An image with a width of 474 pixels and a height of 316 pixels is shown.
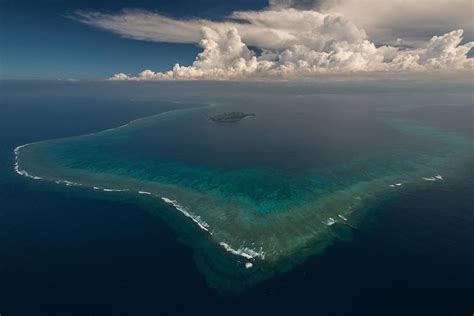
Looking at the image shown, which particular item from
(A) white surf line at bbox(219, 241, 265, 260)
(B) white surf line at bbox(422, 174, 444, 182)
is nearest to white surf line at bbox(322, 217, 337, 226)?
(A) white surf line at bbox(219, 241, 265, 260)

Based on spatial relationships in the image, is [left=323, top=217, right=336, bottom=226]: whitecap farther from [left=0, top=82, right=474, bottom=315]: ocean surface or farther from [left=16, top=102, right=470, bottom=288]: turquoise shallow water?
[left=0, top=82, right=474, bottom=315]: ocean surface

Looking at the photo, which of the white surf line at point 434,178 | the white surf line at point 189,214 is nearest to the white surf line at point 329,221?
the white surf line at point 189,214

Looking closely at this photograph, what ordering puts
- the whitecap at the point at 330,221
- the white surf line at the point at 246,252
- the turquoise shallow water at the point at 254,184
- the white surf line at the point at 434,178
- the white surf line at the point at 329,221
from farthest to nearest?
1. the white surf line at the point at 434,178
2. the whitecap at the point at 330,221
3. the white surf line at the point at 329,221
4. the turquoise shallow water at the point at 254,184
5. the white surf line at the point at 246,252

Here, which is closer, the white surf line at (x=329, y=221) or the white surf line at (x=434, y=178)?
the white surf line at (x=329, y=221)

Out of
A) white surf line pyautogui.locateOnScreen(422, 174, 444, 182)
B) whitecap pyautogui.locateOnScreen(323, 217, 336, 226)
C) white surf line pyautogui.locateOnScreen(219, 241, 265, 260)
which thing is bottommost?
white surf line pyautogui.locateOnScreen(422, 174, 444, 182)

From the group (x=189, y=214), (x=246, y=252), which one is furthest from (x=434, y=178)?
(x=189, y=214)

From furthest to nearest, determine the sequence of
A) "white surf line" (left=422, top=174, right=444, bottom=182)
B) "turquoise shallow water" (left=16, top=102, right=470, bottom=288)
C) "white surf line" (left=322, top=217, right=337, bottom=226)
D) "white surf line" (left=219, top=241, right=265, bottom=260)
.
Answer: "white surf line" (left=422, top=174, right=444, bottom=182) → "white surf line" (left=322, top=217, right=337, bottom=226) → "turquoise shallow water" (left=16, top=102, right=470, bottom=288) → "white surf line" (left=219, top=241, right=265, bottom=260)

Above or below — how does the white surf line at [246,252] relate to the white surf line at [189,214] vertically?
below

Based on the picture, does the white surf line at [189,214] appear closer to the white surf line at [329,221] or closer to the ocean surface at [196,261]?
the ocean surface at [196,261]

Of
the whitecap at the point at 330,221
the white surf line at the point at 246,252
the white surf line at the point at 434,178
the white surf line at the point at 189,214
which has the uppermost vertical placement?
the white surf line at the point at 189,214
